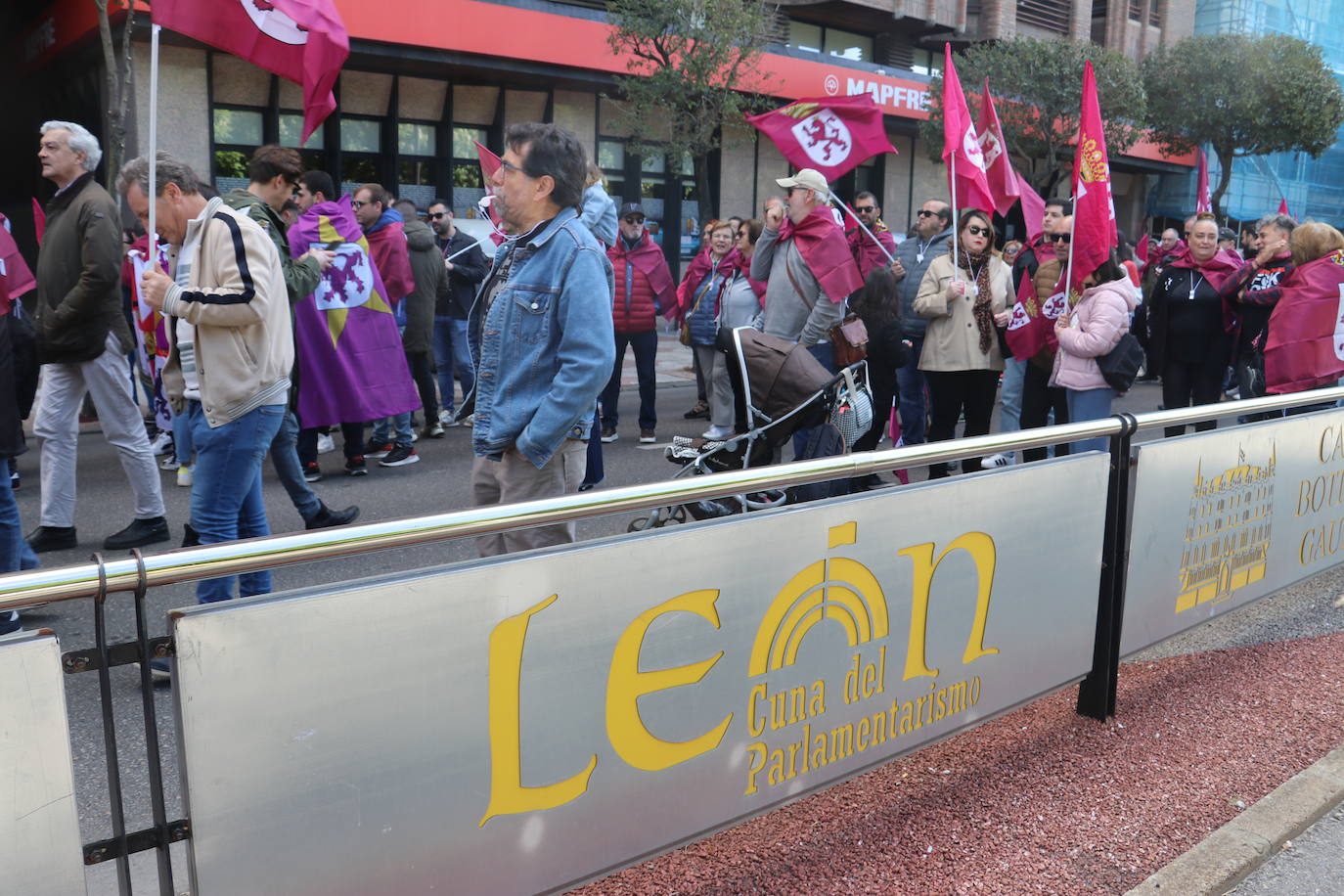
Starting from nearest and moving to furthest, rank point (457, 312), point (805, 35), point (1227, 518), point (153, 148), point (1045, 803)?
point (1045, 803), point (153, 148), point (1227, 518), point (457, 312), point (805, 35)

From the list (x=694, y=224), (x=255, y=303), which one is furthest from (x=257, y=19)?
(x=694, y=224)

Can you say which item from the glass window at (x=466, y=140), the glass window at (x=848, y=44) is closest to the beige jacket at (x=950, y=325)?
the glass window at (x=466, y=140)

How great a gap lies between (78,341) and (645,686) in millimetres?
4478

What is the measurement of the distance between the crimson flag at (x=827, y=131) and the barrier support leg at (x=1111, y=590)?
6.04 metres

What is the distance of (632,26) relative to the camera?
17.9m

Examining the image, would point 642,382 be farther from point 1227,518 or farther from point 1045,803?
point 1045,803

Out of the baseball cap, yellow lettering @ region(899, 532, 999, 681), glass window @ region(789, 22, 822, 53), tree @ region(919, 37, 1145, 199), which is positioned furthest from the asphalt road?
tree @ region(919, 37, 1145, 199)

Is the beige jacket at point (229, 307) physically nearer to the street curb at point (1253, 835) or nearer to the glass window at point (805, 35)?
the street curb at point (1253, 835)

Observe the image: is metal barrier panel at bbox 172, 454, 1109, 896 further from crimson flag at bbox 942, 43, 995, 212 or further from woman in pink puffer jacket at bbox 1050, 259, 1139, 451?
crimson flag at bbox 942, 43, 995, 212

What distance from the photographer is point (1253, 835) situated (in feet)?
10.7

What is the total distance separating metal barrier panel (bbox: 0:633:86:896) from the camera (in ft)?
5.63

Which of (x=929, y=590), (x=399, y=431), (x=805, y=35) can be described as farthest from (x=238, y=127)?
(x=929, y=590)

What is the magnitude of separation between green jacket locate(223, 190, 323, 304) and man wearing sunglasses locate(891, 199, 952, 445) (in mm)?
3897

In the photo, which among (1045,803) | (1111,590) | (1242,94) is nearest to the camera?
(1045,803)
